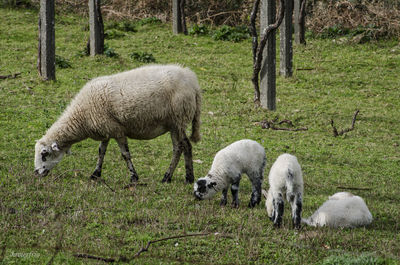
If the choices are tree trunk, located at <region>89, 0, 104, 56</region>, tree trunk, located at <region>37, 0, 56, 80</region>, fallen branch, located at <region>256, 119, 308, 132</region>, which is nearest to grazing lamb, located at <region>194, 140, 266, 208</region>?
fallen branch, located at <region>256, 119, 308, 132</region>

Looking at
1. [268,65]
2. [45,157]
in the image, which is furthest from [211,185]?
[268,65]

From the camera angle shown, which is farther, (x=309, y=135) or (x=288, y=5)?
(x=288, y=5)

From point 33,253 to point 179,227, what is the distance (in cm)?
170

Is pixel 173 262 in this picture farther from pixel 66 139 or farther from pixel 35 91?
pixel 35 91

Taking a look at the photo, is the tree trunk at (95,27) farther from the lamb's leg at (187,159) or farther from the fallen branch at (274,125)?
the lamb's leg at (187,159)

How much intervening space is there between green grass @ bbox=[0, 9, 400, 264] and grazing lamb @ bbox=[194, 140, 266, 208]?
0.72 ft

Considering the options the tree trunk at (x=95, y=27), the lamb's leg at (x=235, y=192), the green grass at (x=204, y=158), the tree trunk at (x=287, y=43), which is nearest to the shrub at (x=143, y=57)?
the green grass at (x=204, y=158)

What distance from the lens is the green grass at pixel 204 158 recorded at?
561 centimetres

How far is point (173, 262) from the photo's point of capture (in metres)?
5.22

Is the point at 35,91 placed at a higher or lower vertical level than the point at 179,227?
higher

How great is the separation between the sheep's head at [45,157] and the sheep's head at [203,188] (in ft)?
8.65

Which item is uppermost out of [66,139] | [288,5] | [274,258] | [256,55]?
[288,5]

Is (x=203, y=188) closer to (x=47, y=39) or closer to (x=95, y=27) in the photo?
(x=47, y=39)

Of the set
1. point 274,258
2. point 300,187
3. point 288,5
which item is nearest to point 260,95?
point 288,5
